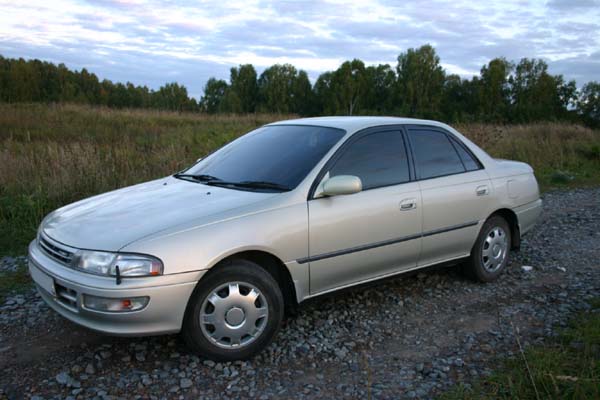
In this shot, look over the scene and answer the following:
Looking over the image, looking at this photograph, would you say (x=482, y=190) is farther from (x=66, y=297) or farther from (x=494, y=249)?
(x=66, y=297)

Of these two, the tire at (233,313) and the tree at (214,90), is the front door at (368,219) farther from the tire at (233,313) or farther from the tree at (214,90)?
the tree at (214,90)

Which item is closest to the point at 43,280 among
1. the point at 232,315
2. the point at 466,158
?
the point at 232,315

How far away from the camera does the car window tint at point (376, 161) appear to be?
12.4 feet

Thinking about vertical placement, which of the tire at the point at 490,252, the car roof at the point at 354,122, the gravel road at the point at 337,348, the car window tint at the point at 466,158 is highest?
the car roof at the point at 354,122

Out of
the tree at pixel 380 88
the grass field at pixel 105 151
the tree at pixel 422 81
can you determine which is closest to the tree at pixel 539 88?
the tree at pixel 422 81

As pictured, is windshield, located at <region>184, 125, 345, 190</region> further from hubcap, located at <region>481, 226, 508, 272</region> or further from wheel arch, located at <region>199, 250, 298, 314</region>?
hubcap, located at <region>481, 226, 508, 272</region>

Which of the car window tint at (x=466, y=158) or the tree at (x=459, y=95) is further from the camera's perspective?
the tree at (x=459, y=95)

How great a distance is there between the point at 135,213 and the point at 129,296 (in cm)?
69

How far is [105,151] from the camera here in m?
8.94

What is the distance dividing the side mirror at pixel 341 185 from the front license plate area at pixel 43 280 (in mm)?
1883

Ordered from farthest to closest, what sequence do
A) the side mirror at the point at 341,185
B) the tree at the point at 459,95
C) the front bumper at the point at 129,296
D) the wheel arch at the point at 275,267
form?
the tree at the point at 459,95
the side mirror at the point at 341,185
the wheel arch at the point at 275,267
the front bumper at the point at 129,296

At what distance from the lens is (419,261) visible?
4176 mm

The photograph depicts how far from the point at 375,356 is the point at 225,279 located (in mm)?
1162

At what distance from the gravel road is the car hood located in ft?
2.64
